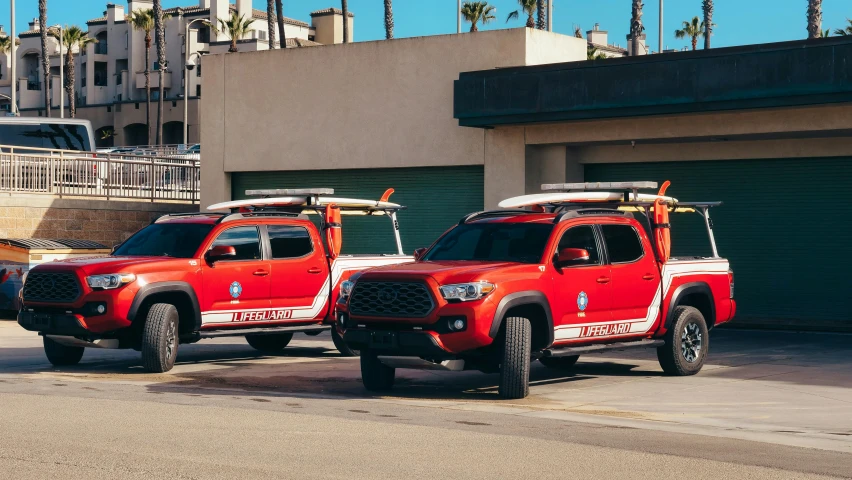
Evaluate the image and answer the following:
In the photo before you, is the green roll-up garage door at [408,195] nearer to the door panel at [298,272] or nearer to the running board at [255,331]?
the door panel at [298,272]

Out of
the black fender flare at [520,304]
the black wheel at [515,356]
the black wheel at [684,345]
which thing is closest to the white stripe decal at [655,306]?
the black fender flare at [520,304]

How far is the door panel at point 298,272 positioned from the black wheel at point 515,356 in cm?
474

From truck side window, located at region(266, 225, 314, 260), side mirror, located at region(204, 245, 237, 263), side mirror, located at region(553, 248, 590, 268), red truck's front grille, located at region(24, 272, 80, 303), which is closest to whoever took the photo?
side mirror, located at region(553, 248, 590, 268)

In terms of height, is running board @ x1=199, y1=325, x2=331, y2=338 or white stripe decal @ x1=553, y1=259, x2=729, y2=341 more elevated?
white stripe decal @ x1=553, y1=259, x2=729, y2=341

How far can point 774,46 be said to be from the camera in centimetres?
2016

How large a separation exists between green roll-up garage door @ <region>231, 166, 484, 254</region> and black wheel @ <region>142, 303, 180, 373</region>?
11.4 metres

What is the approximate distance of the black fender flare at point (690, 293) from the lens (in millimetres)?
15023

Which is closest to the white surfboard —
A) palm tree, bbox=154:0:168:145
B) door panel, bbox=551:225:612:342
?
door panel, bbox=551:225:612:342

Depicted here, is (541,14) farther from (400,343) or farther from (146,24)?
(400,343)

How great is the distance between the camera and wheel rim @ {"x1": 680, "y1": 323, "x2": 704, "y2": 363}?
15305 millimetres

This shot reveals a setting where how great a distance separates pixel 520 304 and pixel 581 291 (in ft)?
3.93

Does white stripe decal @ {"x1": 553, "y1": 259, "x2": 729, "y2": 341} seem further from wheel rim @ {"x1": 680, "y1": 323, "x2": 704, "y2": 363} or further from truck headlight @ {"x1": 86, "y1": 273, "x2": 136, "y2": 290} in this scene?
truck headlight @ {"x1": 86, "y1": 273, "x2": 136, "y2": 290}

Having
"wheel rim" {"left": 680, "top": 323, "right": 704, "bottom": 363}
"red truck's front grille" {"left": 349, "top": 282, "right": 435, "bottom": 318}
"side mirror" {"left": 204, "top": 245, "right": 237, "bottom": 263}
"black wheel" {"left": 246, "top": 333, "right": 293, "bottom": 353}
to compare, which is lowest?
"black wheel" {"left": 246, "top": 333, "right": 293, "bottom": 353}

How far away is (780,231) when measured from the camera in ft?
73.8
